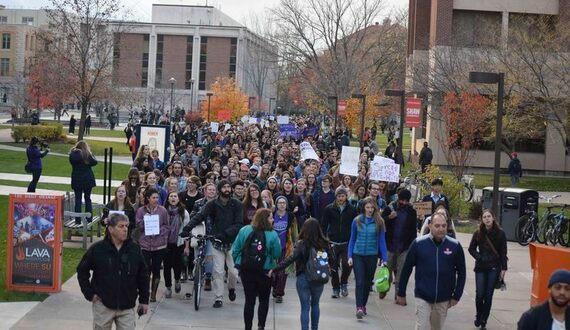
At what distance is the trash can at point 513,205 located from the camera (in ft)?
73.6

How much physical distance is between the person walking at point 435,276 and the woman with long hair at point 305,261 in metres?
1.24

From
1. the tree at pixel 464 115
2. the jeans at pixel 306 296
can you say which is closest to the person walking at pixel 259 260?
the jeans at pixel 306 296

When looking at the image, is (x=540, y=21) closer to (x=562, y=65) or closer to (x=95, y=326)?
(x=562, y=65)

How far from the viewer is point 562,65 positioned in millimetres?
33875

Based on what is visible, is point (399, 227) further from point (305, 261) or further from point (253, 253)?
point (253, 253)

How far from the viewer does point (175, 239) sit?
13.2m

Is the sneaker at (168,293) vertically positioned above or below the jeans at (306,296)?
below

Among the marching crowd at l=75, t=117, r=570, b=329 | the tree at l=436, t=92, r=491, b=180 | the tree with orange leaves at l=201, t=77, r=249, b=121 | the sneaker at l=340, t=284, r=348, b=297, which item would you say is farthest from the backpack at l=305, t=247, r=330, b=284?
the tree with orange leaves at l=201, t=77, r=249, b=121

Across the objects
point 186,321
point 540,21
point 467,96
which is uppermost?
point 540,21

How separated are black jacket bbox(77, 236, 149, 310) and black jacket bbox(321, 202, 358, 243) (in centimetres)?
552

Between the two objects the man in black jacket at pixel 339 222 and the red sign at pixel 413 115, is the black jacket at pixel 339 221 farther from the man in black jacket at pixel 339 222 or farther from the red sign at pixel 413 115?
the red sign at pixel 413 115

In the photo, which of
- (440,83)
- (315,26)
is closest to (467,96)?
(440,83)

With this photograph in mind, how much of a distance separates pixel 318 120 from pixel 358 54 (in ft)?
96.2

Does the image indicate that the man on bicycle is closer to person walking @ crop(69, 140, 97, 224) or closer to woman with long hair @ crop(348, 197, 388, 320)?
woman with long hair @ crop(348, 197, 388, 320)
